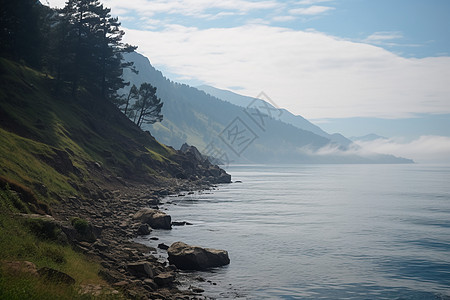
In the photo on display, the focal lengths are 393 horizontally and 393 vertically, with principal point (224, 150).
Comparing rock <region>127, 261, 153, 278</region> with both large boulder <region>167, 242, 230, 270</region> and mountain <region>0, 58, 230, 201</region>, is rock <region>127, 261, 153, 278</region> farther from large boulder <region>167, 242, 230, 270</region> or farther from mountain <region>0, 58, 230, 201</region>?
mountain <region>0, 58, 230, 201</region>

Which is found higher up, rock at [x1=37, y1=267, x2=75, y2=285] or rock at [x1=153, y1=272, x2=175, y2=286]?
rock at [x1=37, y1=267, x2=75, y2=285]

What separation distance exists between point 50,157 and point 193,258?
36230 mm

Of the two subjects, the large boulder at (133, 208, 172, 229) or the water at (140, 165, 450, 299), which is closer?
the water at (140, 165, 450, 299)

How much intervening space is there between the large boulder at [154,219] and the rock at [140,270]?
24.9 metres

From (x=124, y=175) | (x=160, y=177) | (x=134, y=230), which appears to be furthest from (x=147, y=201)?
(x=160, y=177)

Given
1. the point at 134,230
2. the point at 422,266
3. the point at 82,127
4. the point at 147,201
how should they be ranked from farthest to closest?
Result: the point at 82,127 < the point at 147,201 < the point at 134,230 < the point at 422,266

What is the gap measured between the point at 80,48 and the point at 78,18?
359 inches

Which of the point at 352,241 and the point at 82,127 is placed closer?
the point at 352,241

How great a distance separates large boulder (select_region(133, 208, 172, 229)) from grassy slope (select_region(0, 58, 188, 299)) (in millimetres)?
10791

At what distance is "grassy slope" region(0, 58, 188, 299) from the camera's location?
23.3m

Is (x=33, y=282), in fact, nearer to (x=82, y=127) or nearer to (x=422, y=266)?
(x=422, y=266)

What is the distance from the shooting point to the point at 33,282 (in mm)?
18297

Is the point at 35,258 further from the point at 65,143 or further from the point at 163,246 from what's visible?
the point at 65,143

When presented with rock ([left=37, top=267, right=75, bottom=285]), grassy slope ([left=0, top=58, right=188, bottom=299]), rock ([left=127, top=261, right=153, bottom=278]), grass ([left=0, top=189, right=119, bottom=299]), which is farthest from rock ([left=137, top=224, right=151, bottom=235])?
rock ([left=37, top=267, right=75, bottom=285])
